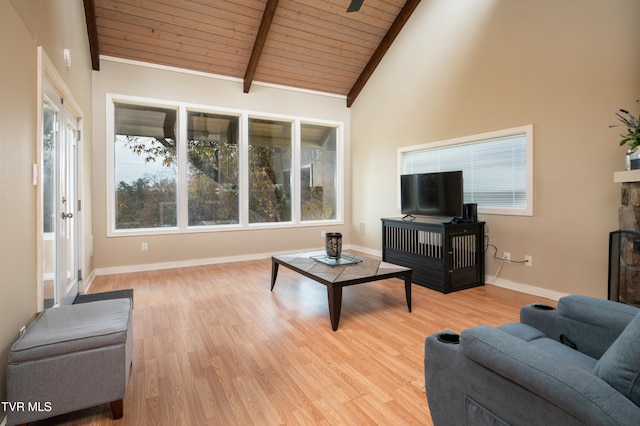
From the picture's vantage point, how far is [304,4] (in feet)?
16.0

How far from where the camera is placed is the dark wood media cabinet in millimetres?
3930

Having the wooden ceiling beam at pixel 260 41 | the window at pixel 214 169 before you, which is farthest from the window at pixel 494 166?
the wooden ceiling beam at pixel 260 41

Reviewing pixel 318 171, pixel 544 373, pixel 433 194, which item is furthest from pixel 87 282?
pixel 544 373

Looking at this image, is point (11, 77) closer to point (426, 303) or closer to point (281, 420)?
point (281, 420)

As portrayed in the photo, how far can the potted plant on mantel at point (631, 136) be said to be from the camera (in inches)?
107

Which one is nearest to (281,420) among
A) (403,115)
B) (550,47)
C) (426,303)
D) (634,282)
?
(426,303)

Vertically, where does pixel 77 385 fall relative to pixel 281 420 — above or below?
above

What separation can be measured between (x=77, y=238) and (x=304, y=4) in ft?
14.0

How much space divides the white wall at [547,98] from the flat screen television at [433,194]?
51 cm

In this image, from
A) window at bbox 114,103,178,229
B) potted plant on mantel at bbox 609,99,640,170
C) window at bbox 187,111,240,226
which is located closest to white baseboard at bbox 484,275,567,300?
potted plant on mantel at bbox 609,99,640,170

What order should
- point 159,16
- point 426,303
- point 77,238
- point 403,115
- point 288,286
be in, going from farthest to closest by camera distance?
1. point 403,115
2. point 159,16
3. point 288,286
4. point 77,238
5. point 426,303

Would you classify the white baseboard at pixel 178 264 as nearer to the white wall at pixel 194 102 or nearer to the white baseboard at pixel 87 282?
the white wall at pixel 194 102

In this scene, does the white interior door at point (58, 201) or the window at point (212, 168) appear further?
the window at point (212, 168)

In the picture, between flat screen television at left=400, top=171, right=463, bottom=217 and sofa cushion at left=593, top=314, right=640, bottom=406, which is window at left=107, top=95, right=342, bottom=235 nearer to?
flat screen television at left=400, top=171, right=463, bottom=217
